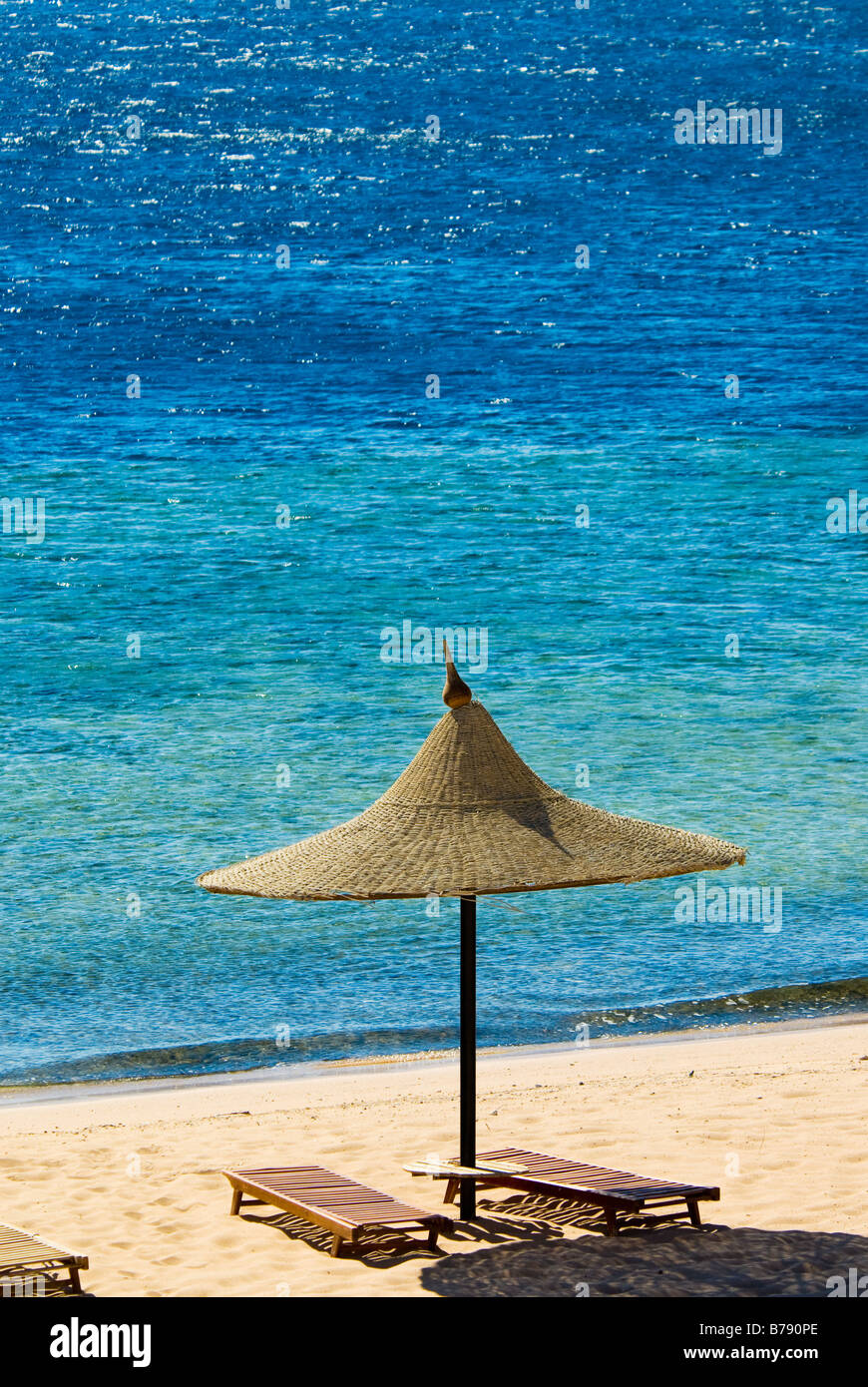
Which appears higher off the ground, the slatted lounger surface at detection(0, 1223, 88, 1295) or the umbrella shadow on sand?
the slatted lounger surface at detection(0, 1223, 88, 1295)

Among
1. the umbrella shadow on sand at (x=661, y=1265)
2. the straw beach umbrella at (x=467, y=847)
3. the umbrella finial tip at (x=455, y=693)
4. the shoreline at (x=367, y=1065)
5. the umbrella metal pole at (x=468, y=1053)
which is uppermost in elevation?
the umbrella finial tip at (x=455, y=693)

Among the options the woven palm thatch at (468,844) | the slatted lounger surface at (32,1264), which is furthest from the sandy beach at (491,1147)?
the woven palm thatch at (468,844)

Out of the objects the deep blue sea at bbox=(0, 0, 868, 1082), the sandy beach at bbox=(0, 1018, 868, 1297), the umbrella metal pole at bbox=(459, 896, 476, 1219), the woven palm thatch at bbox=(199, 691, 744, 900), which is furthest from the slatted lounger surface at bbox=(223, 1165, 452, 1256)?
the deep blue sea at bbox=(0, 0, 868, 1082)

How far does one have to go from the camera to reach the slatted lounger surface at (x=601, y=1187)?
957cm

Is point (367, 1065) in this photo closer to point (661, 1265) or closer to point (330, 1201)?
point (330, 1201)

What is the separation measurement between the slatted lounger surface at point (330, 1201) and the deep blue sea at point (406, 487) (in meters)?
5.31

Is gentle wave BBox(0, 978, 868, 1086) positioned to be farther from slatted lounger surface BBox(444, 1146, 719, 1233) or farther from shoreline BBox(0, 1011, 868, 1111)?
slatted lounger surface BBox(444, 1146, 719, 1233)

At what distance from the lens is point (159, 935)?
20031mm

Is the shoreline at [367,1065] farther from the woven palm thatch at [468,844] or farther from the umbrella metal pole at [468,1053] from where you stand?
the woven palm thatch at [468,844]

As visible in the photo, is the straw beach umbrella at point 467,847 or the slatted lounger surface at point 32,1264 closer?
the slatted lounger surface at point 32,1264

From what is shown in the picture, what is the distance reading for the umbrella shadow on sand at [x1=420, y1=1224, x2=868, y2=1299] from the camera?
8.73m

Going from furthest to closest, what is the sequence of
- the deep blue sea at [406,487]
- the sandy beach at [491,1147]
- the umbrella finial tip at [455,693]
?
the deep blue sea at [406,487] → the umbrella finial tip at [455,693] → the sandy beach at [491,1147]

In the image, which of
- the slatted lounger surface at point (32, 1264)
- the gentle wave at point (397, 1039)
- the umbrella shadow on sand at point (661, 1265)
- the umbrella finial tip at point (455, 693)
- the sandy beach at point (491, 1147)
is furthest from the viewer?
the gentle wave at point (397, 1039)

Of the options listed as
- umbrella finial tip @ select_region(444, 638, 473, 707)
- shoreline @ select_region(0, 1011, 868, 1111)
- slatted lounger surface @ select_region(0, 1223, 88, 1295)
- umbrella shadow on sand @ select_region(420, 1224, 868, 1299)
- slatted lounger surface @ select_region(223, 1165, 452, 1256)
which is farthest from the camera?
shoreline @ select_region(0, 1011, 868, 1111)
